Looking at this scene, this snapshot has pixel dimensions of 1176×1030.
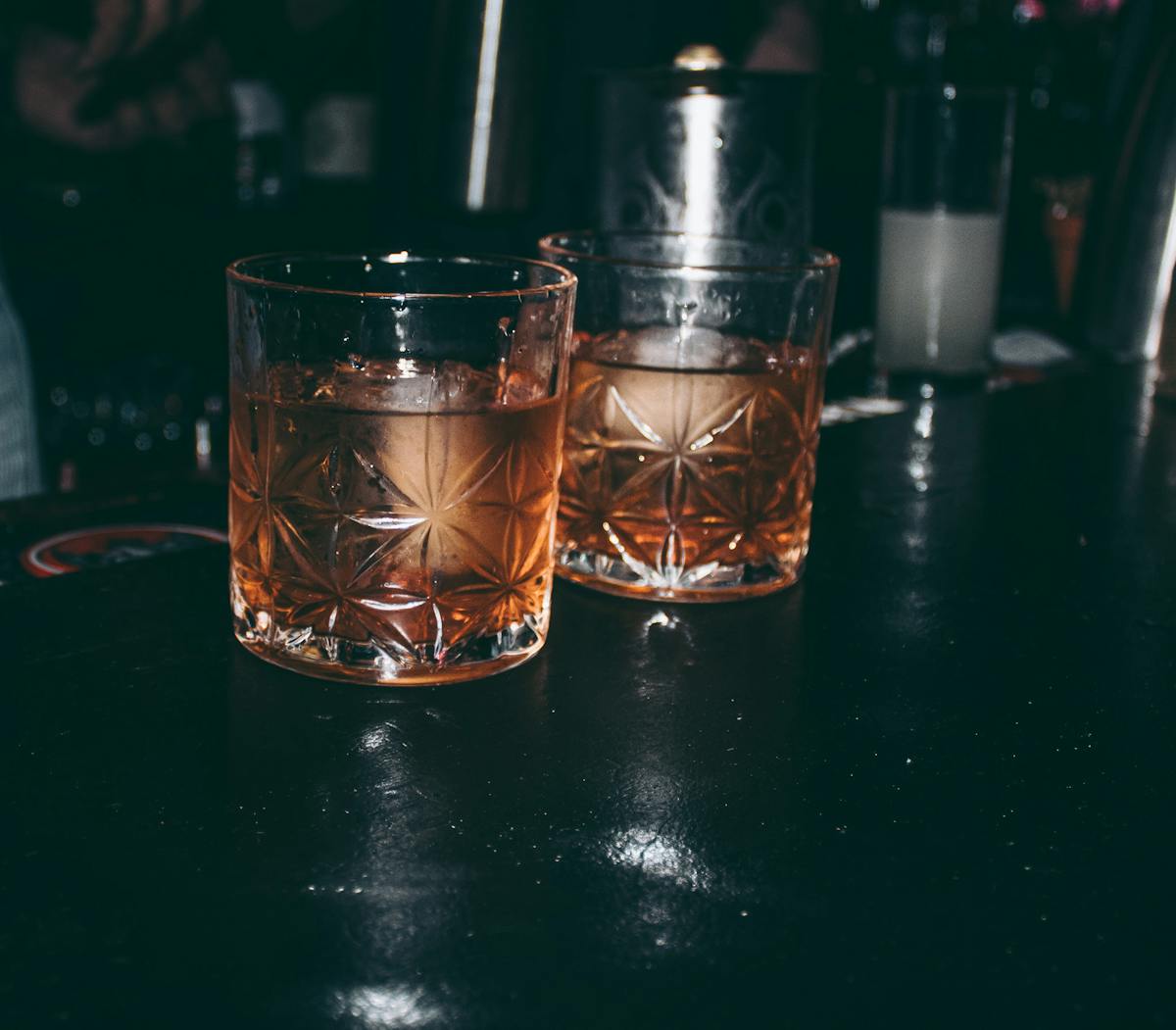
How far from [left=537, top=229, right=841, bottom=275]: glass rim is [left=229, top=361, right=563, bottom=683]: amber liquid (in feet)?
0.42

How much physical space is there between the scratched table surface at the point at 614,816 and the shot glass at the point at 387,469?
2cm

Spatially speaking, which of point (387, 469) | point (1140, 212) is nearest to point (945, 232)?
point (1140, 212)

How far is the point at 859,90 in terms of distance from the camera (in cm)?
194

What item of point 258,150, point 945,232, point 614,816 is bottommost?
point 614,816

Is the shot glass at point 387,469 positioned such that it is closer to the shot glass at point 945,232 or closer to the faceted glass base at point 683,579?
the faceted glass base at point 683,579

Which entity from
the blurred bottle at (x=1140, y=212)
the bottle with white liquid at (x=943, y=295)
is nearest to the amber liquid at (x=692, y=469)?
the bottle with white liquid at (x=943, y=295)

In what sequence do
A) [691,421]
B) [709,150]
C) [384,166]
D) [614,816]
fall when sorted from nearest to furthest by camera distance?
[614,816] → [691,421] → [709,150] → [384,166]

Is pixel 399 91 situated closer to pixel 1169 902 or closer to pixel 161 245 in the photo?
pixel 161 245

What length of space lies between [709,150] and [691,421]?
0.56 m

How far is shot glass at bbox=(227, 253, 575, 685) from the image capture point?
55 centimetres

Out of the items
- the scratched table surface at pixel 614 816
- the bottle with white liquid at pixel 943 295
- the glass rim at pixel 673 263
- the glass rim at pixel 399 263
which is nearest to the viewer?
the scratched table surface at pixel 614 816

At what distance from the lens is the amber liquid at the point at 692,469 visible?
69 centimetres

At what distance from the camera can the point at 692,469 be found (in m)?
0.69

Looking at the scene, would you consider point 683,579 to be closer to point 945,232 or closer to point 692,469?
point 692,469
